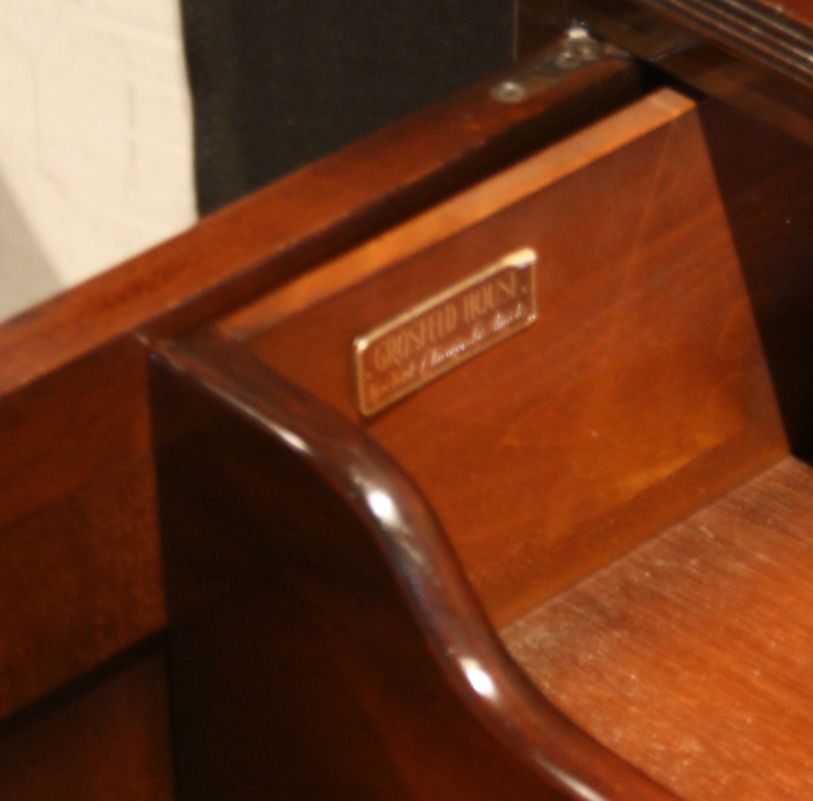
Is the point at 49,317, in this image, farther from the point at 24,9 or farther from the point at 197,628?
the point at 24,9

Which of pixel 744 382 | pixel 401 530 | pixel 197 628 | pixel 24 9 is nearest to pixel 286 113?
pixel 24 9

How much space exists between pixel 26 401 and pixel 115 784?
0.24 m

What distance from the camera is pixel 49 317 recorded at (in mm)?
645

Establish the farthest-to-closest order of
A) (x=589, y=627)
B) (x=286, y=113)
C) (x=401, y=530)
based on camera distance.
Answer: (x=286, y=113) → (x=589, y=627) → (x=401, y=530)

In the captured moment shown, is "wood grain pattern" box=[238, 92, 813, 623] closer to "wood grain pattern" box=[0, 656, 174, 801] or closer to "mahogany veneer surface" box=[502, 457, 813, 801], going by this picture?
"mahogany veneer surface" box=[502, 457, 813, 801]

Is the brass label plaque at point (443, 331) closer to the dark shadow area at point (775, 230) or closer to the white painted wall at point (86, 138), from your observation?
the dark shadow area at point (775, 230)

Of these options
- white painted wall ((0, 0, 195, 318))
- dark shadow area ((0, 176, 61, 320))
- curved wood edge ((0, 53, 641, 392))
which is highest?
curved wood edge ((0, 53, 641, 392))

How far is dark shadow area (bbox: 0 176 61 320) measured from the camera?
1.78m

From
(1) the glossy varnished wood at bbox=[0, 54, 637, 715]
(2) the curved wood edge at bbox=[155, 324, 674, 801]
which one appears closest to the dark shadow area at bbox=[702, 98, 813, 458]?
(1) the glossy varnished wood at bbox=[0, 54, 637, 715]

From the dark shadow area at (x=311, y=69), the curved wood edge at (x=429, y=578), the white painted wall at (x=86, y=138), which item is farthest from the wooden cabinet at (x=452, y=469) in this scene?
the white painted wall at (x=86, y=138)

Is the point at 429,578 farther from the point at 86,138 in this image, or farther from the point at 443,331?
the point at 86,138

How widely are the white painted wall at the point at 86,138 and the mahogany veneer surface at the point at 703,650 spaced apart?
2.55 feet

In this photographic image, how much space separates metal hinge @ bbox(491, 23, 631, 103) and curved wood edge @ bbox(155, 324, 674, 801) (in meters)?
0.24

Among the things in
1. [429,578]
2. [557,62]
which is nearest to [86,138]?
[557,62]
